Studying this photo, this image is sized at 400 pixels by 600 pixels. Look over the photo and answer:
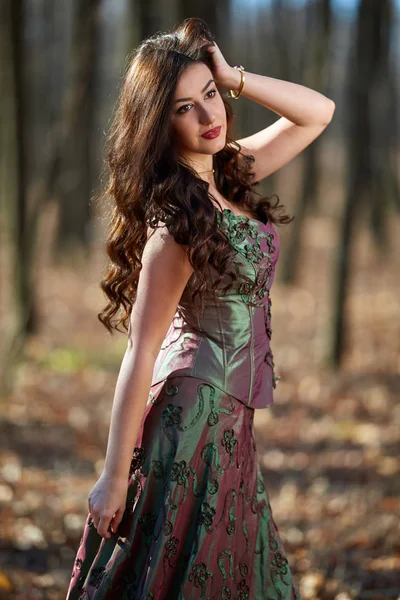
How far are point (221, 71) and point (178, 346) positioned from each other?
0.89m

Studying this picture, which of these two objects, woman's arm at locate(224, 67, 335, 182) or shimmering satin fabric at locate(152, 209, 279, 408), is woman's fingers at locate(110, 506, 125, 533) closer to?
shimmering satin fabric at locate(152, 209, 279, 408)

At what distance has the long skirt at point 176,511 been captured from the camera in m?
2.45

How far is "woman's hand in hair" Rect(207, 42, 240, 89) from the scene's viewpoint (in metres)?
2.58

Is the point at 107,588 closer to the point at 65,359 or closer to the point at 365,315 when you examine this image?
the point at 65,359

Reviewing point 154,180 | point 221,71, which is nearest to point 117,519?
point 154,180

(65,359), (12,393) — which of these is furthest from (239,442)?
(65,359)

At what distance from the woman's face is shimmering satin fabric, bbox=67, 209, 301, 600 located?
0.76 ft

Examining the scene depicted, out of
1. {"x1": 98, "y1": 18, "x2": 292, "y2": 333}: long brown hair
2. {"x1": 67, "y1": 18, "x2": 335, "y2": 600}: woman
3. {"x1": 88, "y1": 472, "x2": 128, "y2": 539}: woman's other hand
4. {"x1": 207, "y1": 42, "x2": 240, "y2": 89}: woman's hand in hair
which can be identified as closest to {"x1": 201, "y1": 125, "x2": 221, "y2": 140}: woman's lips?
{"x1": 67, "y1": 18, "x2": 335, "y2": 600}: woman

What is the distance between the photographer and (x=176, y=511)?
2443mm

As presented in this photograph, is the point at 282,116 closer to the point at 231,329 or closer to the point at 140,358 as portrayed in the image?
the point at 231,329

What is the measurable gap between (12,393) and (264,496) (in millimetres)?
4793

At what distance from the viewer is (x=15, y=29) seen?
328 inches

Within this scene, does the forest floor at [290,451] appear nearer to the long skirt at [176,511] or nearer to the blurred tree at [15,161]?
the blurred tree at [15,161]

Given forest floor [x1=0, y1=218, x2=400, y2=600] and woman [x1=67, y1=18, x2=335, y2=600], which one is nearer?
woman [x1=67, y1=18, x2=335, y2=600]
